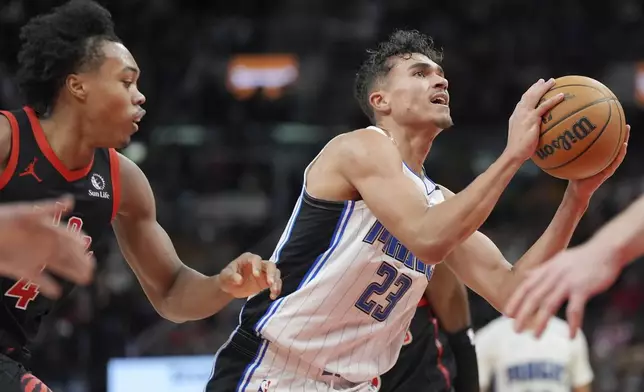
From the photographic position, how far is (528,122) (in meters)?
3.62

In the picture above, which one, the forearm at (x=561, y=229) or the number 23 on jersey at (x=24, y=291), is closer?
the number 23 on jersey at (x=24, y=291)

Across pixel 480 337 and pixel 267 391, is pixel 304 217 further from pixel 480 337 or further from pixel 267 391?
pixel 480 337

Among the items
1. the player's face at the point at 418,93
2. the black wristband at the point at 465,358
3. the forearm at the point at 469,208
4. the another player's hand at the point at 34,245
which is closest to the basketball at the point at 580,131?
the forearm at the point at 469,208

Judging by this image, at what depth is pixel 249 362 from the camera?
393cm

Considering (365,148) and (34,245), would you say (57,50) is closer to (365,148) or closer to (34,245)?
(365,148)

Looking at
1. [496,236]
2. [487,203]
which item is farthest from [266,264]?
[496,236]

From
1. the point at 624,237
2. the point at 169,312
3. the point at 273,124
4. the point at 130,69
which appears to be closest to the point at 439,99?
the point at 130,69

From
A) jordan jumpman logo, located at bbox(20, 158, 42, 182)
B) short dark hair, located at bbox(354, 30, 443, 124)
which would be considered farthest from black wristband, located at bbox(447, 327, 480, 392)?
jordan jumpman logo, located at bbox(20, 158, 42, 182)

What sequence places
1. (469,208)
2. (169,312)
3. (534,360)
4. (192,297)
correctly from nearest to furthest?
(469,208) → (192,297) → (169,312) → (534,360)

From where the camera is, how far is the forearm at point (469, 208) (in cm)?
346

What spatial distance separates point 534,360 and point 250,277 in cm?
344

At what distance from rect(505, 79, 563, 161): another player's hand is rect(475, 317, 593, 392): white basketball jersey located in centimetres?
322

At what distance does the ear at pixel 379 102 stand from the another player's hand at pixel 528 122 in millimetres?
695

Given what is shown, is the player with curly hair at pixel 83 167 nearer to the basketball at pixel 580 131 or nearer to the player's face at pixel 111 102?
the player's face at pixel 111 102
